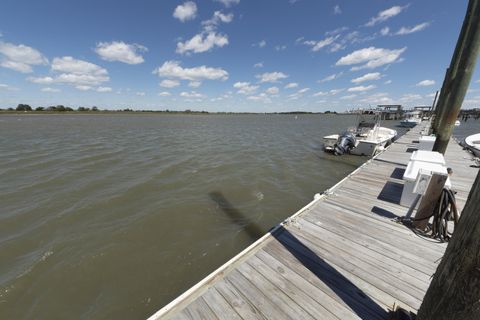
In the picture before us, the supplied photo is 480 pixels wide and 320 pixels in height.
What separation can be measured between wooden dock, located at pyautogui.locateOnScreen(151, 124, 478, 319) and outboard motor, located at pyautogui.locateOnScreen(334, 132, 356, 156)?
884 cm

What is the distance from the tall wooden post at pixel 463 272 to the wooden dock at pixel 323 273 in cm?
116

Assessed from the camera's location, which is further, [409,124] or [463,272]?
[409,124]

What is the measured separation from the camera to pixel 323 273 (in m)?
2.84

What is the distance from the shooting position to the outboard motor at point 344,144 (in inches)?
502

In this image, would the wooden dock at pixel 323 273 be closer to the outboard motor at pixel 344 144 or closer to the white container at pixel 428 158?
the white container at pixel 428 158

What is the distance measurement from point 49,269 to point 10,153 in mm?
12541

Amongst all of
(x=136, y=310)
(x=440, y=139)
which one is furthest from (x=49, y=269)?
(x=440, y=139)

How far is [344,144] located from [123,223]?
12657 mm

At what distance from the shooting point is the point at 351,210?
180 inches

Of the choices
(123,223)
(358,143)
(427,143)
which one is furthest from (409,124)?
(123,223)

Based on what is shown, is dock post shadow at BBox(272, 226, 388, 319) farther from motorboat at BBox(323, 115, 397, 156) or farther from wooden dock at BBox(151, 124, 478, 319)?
motorboat at BBox(323, 115, 397, 156)

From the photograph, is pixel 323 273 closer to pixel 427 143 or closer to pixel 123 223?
pixel 123 223

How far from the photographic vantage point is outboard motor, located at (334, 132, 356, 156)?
12.7m

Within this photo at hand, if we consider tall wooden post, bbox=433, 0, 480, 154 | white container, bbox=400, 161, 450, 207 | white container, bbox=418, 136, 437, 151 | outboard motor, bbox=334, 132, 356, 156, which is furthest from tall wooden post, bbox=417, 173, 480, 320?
outboard motor, bbox=334, 132, 356, 156
